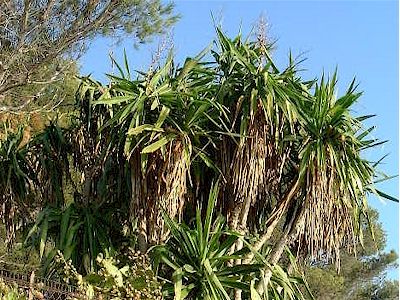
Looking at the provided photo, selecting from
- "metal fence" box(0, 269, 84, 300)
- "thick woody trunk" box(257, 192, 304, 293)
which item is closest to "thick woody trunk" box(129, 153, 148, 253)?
"thick woody trunk" box(257, 192, 304, 293)

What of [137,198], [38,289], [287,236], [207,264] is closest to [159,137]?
[137,198]

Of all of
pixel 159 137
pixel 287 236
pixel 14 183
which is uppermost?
pixel 159 137

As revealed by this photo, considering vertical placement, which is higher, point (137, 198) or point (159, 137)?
point (159, 137)

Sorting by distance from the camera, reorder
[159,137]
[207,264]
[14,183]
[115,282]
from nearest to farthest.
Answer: [115,282], [207,264], [159,137], [14,183]

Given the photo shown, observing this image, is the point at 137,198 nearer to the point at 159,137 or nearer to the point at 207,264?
the point at 159,137

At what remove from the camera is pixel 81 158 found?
7.65m

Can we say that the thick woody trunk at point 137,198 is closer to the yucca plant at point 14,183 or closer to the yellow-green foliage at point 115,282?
the yellow-green foliage at point 115,282

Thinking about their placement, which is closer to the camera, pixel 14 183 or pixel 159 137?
pixel 159 137

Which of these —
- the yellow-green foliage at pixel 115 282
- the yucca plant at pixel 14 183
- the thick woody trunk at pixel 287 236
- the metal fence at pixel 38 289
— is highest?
the yucca plant at pixel 14 183

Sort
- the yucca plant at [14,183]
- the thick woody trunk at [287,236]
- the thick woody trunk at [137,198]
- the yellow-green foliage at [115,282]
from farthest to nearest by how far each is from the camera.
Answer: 1. the yucca plant at [14,183]
2. the thick woody trunk at [287,236]
3. the thick woody trunk at [137,198]
4. the yellow-green foliage at [115,282]

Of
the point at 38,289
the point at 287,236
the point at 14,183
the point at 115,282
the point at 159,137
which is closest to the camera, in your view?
the point at 38,289

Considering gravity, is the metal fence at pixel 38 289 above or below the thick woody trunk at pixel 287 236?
below

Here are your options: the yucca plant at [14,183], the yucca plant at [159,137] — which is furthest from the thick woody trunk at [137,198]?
the yucca plant at [14,183]

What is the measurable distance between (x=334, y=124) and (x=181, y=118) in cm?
140
